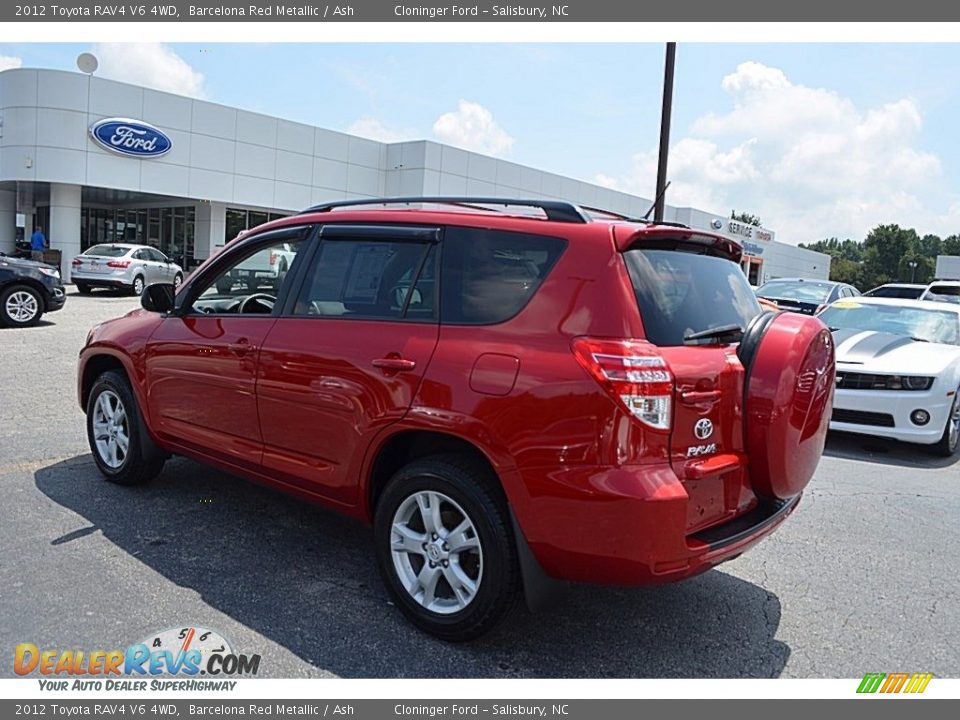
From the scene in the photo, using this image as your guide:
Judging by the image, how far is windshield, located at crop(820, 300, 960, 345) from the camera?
820 cm

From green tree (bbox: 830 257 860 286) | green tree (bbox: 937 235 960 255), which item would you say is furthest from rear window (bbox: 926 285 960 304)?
green tree (bbox: 937 235 960 255)

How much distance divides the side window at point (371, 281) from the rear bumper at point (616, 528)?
1.03 m

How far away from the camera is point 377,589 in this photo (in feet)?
12.0

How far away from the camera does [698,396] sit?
9.57ft

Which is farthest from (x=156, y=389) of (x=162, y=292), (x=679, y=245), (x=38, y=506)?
(x=679, y=245)

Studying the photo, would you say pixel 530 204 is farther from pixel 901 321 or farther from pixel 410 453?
pixel 901 321

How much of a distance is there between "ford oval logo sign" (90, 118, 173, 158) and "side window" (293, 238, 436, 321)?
2335 cm

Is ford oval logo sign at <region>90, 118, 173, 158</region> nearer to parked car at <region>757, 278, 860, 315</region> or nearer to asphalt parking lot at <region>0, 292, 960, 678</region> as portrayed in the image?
parked car at <region>757, 278, 860, 315</region>

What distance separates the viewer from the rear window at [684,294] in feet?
9.80

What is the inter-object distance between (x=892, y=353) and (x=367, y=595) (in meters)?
6.27

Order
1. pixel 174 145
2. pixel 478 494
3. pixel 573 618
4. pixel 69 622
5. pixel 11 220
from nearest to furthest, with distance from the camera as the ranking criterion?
pixel 478 494, pixel 69 622, pixel 573 618, pixel 174 145, pixel 11 220

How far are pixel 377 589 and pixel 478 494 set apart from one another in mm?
1024

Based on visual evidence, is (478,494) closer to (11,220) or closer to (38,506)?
(38,506)

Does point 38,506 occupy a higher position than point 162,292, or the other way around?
point 162,292
